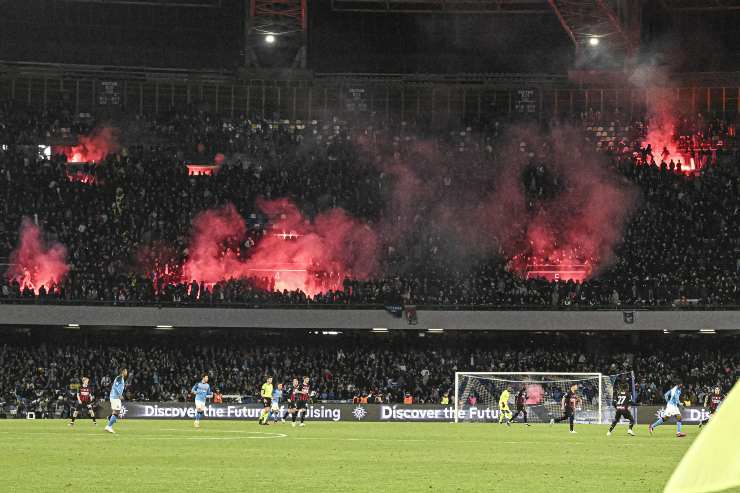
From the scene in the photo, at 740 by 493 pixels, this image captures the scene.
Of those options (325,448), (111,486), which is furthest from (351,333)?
(111,486)

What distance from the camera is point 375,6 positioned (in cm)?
6197

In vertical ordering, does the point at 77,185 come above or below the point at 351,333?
above

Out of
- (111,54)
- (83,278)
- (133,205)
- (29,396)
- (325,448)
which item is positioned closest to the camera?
(325,448)

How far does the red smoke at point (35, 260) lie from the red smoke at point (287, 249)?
240 inches

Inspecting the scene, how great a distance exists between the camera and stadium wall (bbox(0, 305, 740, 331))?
48.1 meters

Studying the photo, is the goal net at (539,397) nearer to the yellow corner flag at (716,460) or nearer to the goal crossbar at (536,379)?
the goal crossbar at (536,379)

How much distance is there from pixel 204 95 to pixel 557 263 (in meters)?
22.0

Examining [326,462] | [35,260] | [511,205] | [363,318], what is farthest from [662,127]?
[326,462]

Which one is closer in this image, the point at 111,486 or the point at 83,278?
the point at 111,486

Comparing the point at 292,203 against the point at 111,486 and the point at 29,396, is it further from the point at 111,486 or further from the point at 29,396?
the point at 111,486

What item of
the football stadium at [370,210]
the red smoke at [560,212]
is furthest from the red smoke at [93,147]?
the red smoke at [560,212]

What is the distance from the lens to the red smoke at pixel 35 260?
167 feet

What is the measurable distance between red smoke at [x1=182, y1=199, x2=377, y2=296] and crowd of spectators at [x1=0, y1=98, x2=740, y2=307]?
536 mm

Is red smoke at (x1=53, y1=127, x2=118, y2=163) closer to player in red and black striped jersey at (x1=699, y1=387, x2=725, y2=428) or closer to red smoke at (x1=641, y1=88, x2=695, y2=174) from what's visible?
red smoke at (x1=641, y1=88, x2=695, y2=174)
